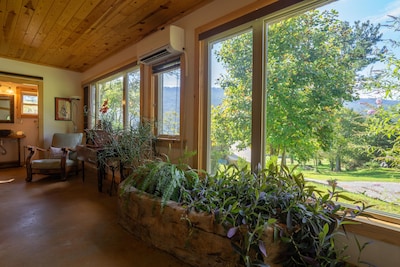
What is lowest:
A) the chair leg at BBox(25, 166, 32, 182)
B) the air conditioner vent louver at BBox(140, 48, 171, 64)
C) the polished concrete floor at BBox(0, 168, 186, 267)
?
the polished concrete floor at BBox(0, 168, 186, 267)

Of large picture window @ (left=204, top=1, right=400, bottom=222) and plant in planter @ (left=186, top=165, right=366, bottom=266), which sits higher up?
large picture window @ (left=204, top=1, right=400, bottom=222)

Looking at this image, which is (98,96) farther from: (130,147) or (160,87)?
(130,147)

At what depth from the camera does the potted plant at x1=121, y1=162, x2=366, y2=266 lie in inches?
50.4

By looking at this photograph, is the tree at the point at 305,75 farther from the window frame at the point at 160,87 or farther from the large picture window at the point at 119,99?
the large picture window at the point at 119,99

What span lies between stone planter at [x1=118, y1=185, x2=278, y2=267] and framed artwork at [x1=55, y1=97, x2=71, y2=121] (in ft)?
13.2

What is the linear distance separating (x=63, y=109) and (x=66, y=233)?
3951 millimetres

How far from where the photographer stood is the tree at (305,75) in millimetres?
1553

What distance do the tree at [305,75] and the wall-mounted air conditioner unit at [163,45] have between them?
0.76 m

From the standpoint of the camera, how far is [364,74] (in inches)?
58.8

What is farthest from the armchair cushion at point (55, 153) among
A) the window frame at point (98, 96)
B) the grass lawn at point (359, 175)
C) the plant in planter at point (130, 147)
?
the grass lawn at point (359, 175)

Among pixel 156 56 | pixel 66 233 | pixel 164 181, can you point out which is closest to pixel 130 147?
pixel 164 181

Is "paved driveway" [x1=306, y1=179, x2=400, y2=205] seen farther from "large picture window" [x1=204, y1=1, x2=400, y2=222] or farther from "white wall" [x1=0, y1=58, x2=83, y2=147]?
"white wall" [x1=0, y1=58, x2=83, y2=147]

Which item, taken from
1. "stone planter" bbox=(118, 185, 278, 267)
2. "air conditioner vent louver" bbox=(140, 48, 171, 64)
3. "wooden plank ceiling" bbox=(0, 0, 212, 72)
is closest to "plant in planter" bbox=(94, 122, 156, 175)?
"stone planter" bbox=(118, 185, 278, 267)

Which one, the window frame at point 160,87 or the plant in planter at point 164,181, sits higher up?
the window frame at point 160,87
